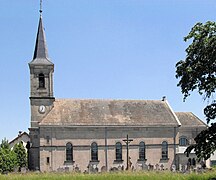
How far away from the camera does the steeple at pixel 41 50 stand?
5933cm

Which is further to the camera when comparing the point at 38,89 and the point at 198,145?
the point at 38,89

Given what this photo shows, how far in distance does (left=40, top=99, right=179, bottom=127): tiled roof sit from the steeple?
623 centimetres

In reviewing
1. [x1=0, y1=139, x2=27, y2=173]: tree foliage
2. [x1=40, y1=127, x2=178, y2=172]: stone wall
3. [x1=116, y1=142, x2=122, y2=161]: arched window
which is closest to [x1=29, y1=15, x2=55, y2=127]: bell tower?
[x1=40, y1=127, x2=178, y2=172]: stone wall

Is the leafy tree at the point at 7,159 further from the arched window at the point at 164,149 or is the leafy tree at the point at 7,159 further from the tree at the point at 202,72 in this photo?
the tree at the point at 202,72

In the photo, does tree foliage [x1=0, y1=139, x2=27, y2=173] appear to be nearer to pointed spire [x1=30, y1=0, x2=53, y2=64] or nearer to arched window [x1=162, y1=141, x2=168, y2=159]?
pointed spire [x1=30, y1=0, x2=53, y2=64]

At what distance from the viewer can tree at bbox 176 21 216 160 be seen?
25.3 metres

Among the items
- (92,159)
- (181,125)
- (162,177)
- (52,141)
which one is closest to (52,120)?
(52,141)

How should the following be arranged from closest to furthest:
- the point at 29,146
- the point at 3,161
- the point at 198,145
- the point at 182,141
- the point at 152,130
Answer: the point at 198,145 → the point at 29,146 → the point at 152,130 → the point at 182,141 → the point at 3,161

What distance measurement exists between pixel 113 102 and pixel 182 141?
12.4 meters

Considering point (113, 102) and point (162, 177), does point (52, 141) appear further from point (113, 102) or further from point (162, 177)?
point (162, 177)

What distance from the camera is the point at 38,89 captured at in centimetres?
5869

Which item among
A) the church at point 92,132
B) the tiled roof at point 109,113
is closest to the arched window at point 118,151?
the church at point 92,132

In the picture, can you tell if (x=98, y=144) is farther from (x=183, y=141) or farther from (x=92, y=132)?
(x=183, y=141)

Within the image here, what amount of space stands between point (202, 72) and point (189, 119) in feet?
135
